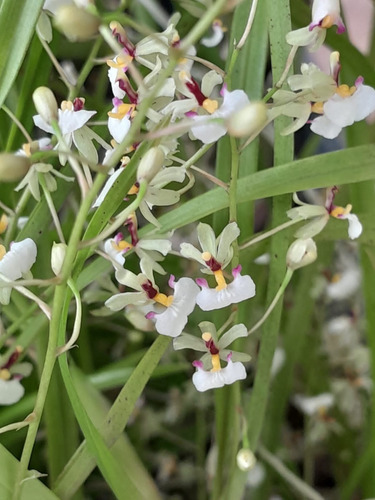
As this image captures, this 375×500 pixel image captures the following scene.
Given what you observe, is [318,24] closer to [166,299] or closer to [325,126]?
[325,126]

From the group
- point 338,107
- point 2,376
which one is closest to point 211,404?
point 2,376

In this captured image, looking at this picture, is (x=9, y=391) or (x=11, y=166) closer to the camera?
(x=11, y=166)

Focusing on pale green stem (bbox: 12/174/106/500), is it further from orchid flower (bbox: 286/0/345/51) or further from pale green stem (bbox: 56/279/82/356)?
orchid flower (bbox: 286/0/345/51)

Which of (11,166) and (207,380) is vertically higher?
(11,166)

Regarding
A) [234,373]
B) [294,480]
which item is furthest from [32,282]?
[294,480]

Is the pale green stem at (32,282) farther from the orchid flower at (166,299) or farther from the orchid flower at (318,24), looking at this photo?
the orchid flower at (318,24)

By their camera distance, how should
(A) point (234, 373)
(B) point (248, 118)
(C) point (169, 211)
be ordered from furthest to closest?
1. (C) point (169, 211)
2. (A) point (234, 373)
3. (B) point (248, 118)
